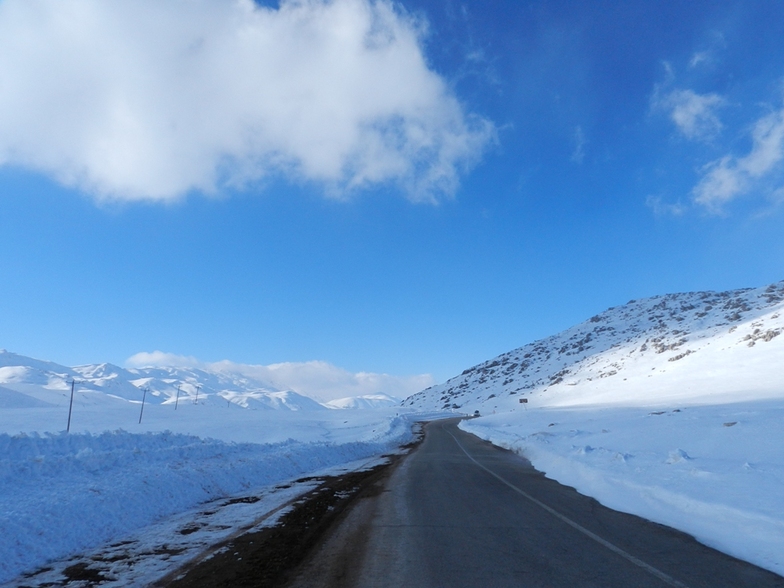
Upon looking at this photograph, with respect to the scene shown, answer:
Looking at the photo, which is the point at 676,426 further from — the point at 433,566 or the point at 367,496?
the point at 433,566

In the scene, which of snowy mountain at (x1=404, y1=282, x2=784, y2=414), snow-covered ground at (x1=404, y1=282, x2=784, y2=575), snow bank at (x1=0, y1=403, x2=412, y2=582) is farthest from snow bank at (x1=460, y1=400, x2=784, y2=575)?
snowy mountain at (x1=404, y1=282, x2=784, y2=414)

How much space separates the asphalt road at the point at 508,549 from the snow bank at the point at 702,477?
1.99 feet

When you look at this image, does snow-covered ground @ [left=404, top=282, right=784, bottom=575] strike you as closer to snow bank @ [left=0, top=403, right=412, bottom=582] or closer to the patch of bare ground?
the patch of bare ground

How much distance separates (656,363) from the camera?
244 feet

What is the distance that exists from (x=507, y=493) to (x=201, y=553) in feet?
25.2

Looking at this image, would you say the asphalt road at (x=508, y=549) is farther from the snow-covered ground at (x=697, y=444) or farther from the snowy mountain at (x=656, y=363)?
the snowy mountain at (x=656, y=363)

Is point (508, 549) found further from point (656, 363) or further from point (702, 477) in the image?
point (656, 363)

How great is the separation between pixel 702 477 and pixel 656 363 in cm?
7409

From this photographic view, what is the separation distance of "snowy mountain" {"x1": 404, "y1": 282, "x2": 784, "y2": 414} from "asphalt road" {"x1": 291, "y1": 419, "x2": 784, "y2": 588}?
31.9 m

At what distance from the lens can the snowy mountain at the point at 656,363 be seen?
151ft

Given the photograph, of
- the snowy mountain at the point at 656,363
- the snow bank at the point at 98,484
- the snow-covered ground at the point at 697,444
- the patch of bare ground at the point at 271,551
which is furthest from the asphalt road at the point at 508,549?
the snowy mountain at the point at 656,363

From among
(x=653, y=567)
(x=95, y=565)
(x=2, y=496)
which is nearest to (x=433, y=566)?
(x=653, y=567)

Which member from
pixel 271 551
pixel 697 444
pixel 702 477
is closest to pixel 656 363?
pixel 697 444

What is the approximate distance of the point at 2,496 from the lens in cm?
808
